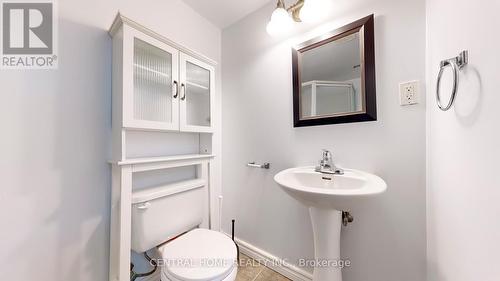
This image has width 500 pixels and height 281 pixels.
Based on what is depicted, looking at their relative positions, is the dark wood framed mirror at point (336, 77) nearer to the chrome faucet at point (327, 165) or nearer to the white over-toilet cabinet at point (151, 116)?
the chrome faucet at point (327, 165)

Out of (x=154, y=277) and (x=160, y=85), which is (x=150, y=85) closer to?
(x=160, y=85)

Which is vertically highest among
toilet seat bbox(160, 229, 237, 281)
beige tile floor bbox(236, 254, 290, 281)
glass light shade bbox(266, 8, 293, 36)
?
glass light shade bbox(266, 8, 293, 36)

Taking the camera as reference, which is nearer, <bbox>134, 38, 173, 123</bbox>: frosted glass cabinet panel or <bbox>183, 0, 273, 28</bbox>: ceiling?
<bbox>134, 38, 173, 123</bbox>: frosted glass cabinet panel

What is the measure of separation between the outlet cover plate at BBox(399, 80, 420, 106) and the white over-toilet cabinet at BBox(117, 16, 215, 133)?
3.90 ft

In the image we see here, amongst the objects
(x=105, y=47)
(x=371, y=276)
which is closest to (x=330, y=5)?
(x=105, y=47)

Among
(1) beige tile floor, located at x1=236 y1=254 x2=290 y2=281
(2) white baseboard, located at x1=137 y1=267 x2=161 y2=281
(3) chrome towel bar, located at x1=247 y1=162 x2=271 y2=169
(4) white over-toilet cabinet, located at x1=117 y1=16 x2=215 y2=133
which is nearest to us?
(4) white over-toilet cabinet, located at x1=117 y1=16 x2=215 y2=133

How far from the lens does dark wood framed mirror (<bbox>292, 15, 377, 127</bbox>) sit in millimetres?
994

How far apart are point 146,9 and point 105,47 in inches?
16.7

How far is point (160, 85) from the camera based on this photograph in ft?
3.69

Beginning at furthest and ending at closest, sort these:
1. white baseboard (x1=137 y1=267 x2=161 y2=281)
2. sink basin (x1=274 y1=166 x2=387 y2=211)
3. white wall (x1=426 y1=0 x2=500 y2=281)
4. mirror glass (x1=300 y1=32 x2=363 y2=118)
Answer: white baseboard (x1=137 y1=267 x2=161 y2=281)
mirror glass (x1=300 y1=32 x2=363 y2=118)
sink basin (x1=274 y1=166 x2=387 y2=211)
white wall (x1=426 y1=0 x2=500 y2=281)

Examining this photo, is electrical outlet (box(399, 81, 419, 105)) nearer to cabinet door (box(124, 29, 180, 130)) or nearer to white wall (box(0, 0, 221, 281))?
cabinet door (box(124, 29, 180, 130))

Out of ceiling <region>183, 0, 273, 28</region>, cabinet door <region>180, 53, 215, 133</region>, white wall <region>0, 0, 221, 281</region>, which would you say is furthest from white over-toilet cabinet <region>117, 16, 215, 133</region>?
ceiling <region>183, 0, 273, 28</region>

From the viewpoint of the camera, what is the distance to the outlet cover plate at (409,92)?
0.87 m

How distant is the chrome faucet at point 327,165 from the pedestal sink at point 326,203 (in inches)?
1.2
